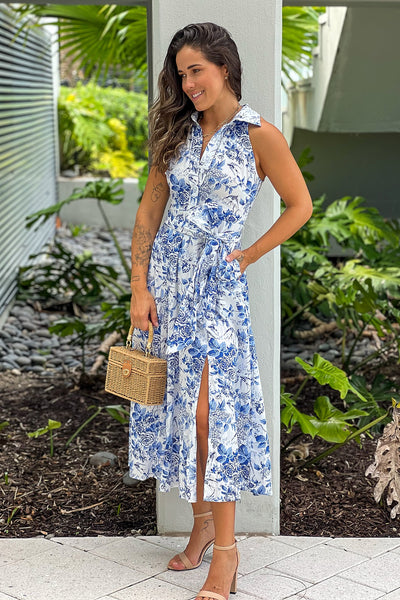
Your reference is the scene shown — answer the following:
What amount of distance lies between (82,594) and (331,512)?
115 cm

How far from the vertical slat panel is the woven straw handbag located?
136 inches

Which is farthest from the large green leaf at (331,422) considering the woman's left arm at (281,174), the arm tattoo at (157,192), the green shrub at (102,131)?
the green shrub at (102,131)

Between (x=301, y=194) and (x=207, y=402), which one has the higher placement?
(x=301, y=194)

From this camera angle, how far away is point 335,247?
8.05 metres

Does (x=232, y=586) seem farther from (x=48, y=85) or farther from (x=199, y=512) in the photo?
(x=48, y=85)

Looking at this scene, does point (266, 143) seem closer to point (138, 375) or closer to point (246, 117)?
point (246, 117)

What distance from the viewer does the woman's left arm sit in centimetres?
276

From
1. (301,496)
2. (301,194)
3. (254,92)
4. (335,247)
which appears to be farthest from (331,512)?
(335,247)

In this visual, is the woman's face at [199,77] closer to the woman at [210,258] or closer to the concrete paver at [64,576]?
the woman at [210,258]

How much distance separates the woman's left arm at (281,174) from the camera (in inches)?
109

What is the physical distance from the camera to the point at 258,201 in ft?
10.5

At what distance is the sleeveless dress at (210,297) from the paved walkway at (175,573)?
1.23ft

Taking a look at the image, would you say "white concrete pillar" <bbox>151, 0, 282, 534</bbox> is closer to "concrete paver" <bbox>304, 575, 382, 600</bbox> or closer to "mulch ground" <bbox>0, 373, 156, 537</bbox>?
"mulch ground" <bbox>0, 373, 156, 537</bbox>

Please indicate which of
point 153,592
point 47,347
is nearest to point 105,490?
point 153,592
